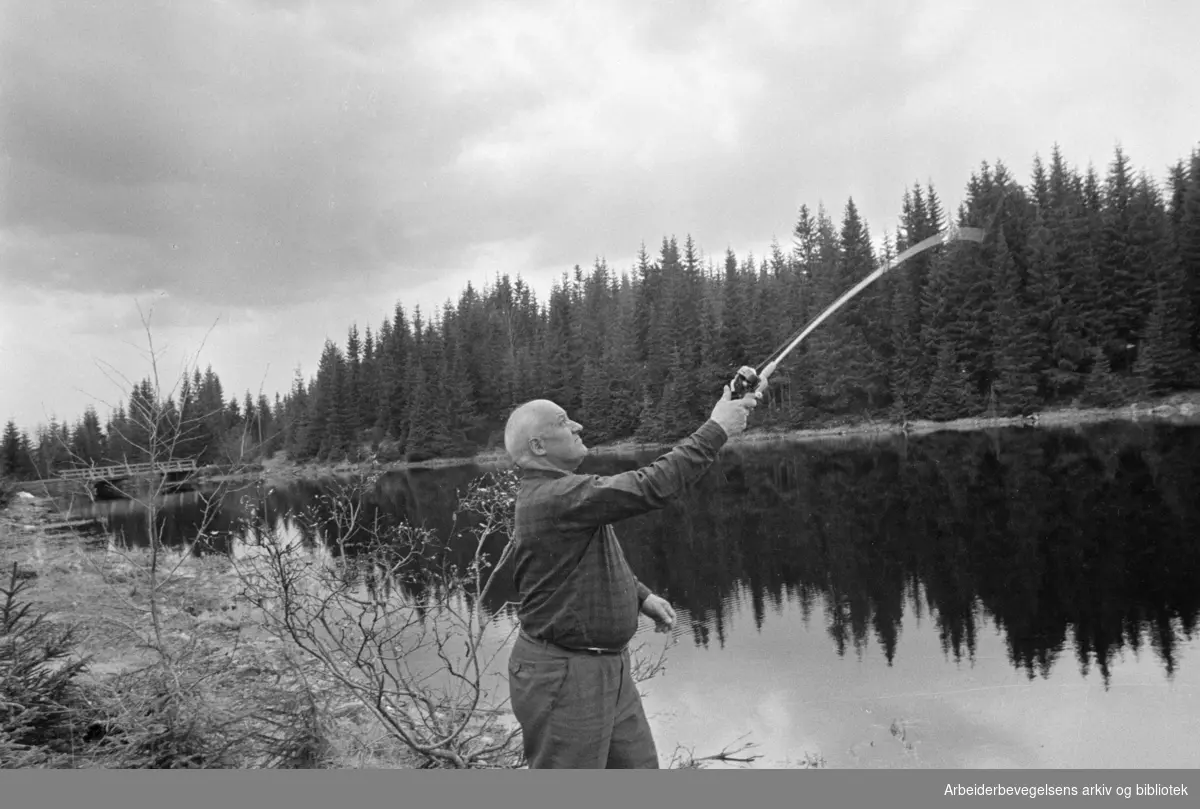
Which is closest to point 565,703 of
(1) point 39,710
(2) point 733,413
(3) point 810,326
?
(2) point 733,413

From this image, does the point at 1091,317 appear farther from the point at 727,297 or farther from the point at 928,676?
the point at 928,676

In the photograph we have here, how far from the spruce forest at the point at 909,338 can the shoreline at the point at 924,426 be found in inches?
21.2

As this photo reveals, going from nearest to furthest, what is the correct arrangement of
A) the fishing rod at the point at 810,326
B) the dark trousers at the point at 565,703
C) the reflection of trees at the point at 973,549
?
the dark trousers at the point at 565,703 → the fishing rod at the point at 810,326 → the reflection of trees at the point at 973,549

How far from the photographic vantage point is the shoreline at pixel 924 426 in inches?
1383

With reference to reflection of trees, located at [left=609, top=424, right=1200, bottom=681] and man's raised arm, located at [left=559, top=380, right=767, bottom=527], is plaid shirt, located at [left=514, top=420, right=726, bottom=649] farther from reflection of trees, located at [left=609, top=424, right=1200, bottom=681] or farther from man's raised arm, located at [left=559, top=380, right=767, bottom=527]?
reflection of trees, located at [left=609, top=424, right=1200, bottom=681]

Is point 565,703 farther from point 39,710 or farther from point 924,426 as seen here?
point 924,426

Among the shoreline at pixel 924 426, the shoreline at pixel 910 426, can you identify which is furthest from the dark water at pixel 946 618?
the shoreline at pixel 924 426

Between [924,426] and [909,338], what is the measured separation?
5062 mm

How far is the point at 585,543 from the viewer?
266cm

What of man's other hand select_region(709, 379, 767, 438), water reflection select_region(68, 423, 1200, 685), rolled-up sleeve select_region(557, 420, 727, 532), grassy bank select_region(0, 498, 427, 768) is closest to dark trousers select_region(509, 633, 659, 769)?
rolled-up sleeve select_region(557, 420, 727, 532)

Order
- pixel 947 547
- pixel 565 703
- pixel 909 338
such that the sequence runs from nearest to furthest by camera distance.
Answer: pixel 565 703 → pixel 947 547 → pixel 909 338

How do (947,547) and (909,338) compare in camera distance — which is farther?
(909,338)

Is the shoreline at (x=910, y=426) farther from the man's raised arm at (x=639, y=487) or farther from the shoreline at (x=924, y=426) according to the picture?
the man's raised arm at (x=639, y=487)

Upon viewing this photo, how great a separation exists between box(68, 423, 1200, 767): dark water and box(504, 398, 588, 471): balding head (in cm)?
565
